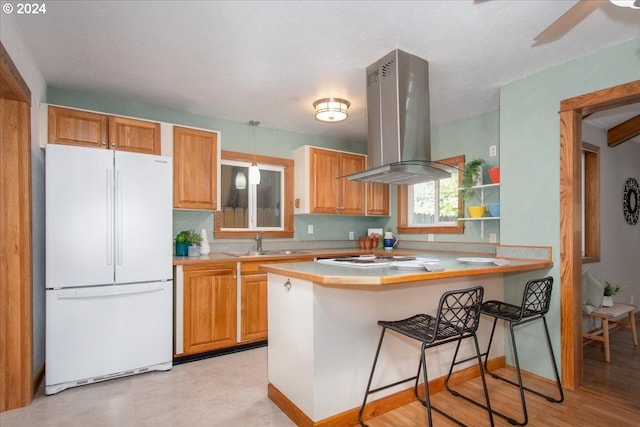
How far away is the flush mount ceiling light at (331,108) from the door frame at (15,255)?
7.62ft

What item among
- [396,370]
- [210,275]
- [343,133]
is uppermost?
[343,133]

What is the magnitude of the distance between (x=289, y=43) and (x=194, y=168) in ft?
5.66

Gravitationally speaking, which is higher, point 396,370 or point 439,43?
point 439,43

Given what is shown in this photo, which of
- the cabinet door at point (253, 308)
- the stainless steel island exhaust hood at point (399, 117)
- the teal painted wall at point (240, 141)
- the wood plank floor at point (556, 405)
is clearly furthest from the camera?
the cabinet door at point (253, 308)

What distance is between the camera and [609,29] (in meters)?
2.26

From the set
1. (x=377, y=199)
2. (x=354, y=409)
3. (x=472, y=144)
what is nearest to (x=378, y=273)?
(x=354, y=409)

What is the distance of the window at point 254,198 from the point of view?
4.15 m

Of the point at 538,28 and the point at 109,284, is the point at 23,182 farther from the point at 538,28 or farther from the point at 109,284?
the point at 538,28

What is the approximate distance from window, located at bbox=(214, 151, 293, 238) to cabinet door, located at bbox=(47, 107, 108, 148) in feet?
4.18

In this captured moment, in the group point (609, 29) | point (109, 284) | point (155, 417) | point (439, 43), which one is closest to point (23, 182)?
point (109, 284)

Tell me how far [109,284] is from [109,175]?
2.83ft

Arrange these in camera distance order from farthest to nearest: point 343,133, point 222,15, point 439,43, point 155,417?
1. point 343,133
2. point 439,43
3. point 155,417
4. point 222,15

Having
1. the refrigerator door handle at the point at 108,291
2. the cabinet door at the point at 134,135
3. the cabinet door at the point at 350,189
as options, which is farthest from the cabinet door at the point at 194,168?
the cabinet door at the point at 350,189

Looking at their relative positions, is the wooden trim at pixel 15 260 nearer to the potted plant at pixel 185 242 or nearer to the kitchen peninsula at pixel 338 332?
the potted plant at pixel 185 242
